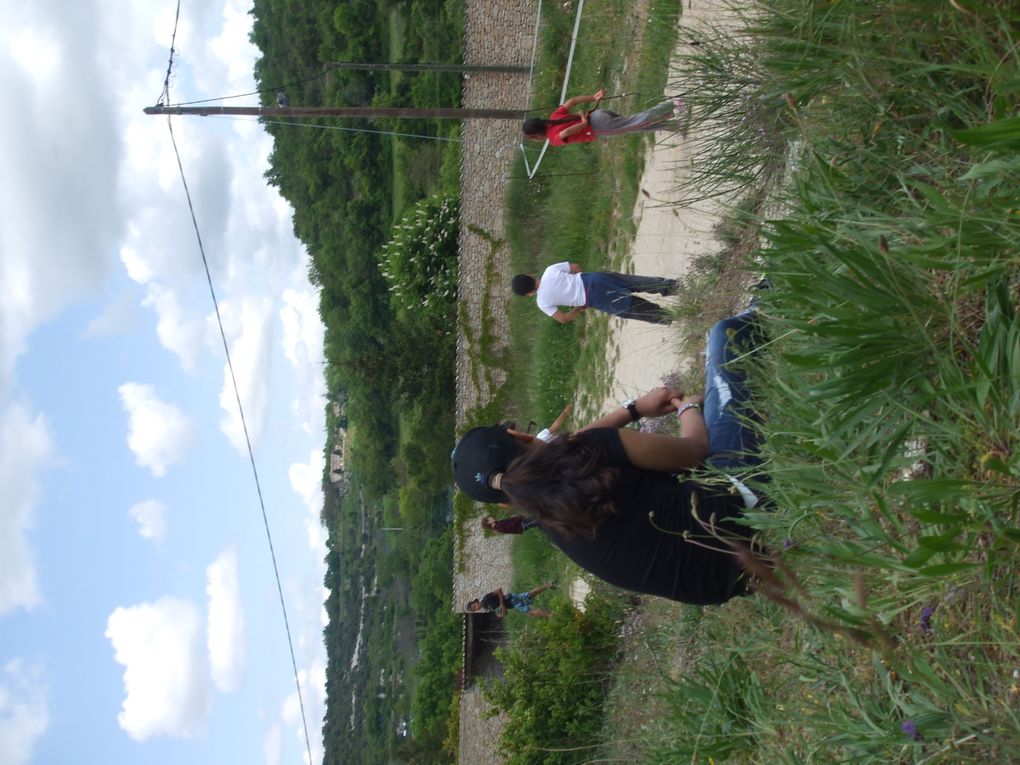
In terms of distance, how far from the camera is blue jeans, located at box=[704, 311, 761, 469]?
3072 millimetres

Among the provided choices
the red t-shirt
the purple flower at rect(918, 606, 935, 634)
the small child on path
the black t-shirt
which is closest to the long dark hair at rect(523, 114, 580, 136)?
the red t-shirt

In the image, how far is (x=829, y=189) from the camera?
2.33 meters

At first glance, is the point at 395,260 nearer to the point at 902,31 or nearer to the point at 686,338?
the point at 686,338

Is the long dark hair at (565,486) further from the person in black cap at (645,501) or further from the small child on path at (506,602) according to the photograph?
the small child on path at (506,602)

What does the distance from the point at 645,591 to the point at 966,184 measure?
1804mm

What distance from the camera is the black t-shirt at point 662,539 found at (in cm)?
292

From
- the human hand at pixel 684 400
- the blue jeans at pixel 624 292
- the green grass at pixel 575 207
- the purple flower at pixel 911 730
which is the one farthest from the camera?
the green grass at pixel 575 207

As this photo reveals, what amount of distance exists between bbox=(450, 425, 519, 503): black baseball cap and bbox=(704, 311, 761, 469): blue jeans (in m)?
0.85

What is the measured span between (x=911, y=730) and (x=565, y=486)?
1.31 meters

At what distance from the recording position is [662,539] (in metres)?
2.92

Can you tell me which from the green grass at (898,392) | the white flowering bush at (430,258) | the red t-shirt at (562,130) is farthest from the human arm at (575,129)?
the white flowering bush at (430,258)

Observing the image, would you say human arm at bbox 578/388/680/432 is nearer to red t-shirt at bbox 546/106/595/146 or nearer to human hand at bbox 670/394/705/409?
human hand at bbox 670/394/705/409

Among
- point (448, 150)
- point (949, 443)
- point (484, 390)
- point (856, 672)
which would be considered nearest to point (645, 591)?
point (856, 672)

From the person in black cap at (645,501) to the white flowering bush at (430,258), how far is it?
13698 mm
